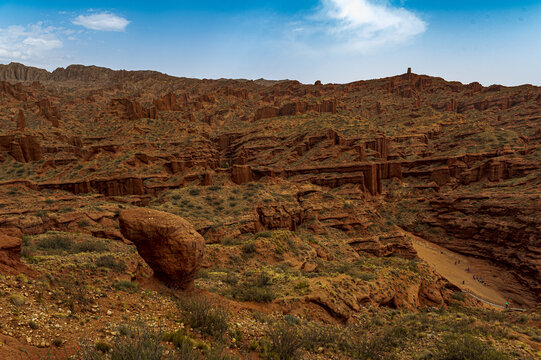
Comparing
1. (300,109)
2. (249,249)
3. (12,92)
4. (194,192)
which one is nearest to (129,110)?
(300,109)

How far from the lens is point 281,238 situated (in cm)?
1989

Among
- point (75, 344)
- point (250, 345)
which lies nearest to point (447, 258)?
point (250, 345)

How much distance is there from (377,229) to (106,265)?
1056 inches

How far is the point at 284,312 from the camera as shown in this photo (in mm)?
10102

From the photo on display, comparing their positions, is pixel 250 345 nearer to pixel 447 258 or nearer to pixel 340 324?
pixel 340 324

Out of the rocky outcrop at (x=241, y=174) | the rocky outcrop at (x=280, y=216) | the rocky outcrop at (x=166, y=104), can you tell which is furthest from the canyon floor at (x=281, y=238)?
the rocky outcrop at (x=166, y=104)

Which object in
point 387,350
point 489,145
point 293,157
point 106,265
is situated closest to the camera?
point 387,350

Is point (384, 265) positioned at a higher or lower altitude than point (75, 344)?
lower

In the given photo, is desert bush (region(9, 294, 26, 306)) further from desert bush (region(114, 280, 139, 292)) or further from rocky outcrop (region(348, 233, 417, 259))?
rocky outcrop (region(348, 233, 417, 259))

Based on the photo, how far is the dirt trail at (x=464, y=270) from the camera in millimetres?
28339

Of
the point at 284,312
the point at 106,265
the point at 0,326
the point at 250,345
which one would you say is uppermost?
the point at 0,326

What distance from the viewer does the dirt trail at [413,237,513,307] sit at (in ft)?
93.0

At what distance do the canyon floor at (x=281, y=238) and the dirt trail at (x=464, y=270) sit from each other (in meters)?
0.21

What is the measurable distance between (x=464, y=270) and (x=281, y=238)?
1067 inches
